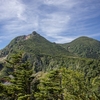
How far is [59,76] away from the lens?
36156 mm

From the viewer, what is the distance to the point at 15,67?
3909cm

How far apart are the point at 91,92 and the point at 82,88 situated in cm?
167

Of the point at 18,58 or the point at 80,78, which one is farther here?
the point at 18,58

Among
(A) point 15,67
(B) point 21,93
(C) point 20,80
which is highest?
(A) point 15,67

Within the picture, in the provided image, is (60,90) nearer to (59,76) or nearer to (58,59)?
(59,76)

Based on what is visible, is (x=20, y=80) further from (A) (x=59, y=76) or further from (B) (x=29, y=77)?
(A) (x=59, y=76)

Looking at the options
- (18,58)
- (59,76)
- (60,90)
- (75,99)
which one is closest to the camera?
(75,99)

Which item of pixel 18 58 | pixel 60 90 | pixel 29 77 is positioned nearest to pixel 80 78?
pixel 60 90

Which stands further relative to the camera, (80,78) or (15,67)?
(15,67)

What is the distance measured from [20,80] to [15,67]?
342 cm

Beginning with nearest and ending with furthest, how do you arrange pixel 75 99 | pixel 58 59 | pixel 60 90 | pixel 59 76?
pixel 75 99 → pixel 60 90 → pixel 59 76 → pixel 58 59

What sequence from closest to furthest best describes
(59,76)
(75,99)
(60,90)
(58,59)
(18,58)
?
(75,99), (60,90), (59,76), (18,58), (58,59)

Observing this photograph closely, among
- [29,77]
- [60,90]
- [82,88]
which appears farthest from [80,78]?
[29,77]

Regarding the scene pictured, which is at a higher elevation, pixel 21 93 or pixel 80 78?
pixel 80 78
